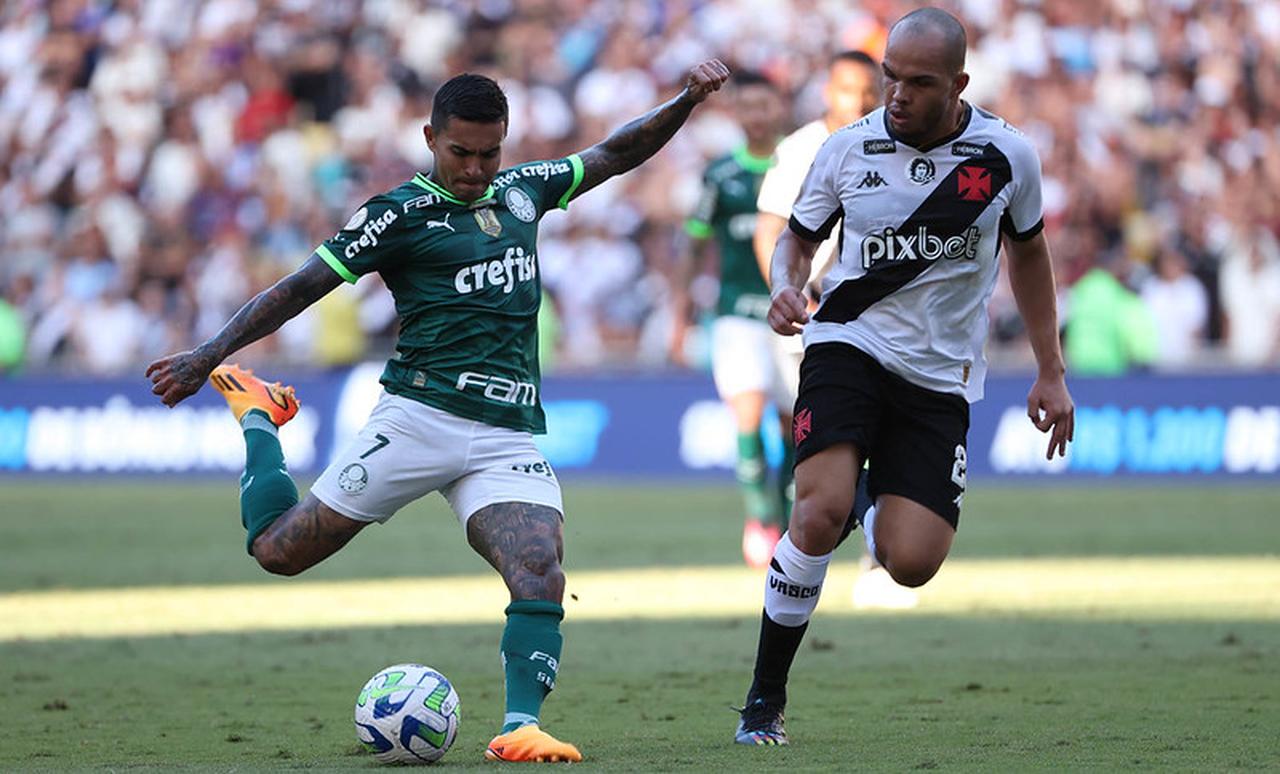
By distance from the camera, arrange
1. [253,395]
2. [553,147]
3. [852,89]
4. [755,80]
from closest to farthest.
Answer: [253,395] → [852,89] → [755,80] → [553,147]

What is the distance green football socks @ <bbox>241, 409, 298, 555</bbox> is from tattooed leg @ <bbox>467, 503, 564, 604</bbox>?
768 mm

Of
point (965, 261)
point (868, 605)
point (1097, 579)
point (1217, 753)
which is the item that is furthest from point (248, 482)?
point (1097, 579)

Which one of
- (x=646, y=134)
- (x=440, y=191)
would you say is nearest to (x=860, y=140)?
(x=646, y=134)

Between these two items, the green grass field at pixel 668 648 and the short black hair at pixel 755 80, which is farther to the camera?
the short black hair at pixel 755 80

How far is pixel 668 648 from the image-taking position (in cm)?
992

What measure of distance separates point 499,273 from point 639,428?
14.2 meters

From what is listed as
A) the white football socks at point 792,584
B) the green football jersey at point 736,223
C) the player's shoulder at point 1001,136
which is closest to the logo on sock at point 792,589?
the white football socks at point 792,584

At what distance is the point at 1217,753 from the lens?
253 inches

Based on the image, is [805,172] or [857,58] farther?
[857,58]

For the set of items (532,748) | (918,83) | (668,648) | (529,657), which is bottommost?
(532,748)

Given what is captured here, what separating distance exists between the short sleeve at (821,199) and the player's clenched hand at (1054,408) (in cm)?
90

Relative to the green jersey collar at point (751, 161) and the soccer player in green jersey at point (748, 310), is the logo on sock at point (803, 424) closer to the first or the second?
the soccer player in green jersey at point (748, 310)

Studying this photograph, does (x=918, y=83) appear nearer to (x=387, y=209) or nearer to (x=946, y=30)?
(x=946, y=30)

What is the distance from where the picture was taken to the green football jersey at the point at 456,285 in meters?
6.90
